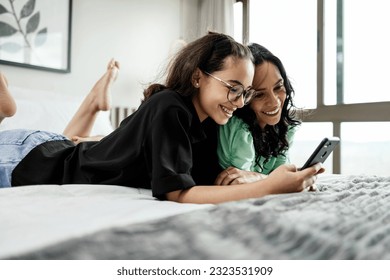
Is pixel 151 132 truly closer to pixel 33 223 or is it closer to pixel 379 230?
pixel 33 223

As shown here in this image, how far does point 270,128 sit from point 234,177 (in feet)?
1.25

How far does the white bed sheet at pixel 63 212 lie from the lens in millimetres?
462

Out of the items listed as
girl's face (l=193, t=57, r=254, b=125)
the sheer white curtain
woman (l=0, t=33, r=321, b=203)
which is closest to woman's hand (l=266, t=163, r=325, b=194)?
woman (l=0, t=33, r=321, b=203)

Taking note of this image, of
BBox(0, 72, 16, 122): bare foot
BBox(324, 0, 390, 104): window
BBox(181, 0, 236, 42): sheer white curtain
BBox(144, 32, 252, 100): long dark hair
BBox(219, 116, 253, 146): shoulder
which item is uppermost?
BBox(181, 0, 236, 42): sheer white curtain

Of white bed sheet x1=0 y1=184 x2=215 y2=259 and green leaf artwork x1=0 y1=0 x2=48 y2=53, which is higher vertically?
green leaf artwork x1=0 y1=0 x2=48 y2=53

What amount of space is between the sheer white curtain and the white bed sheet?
2742mm

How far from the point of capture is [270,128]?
140 cm

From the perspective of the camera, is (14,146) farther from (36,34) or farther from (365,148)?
(365,148)

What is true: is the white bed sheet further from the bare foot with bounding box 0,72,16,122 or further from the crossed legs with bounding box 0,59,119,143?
the crossed legs with bounding box 0,59,119,143

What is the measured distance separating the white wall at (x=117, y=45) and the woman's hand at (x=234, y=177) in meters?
2.03

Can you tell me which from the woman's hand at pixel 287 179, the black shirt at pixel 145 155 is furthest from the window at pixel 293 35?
the woman's hand at pixel 287 179

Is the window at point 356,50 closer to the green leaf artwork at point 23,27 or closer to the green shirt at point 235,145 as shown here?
the green shirt at point 235,145

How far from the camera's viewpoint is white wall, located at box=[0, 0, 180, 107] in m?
2.84

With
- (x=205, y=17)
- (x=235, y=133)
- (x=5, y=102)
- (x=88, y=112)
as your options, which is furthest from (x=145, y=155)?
(x=205, y=17)
